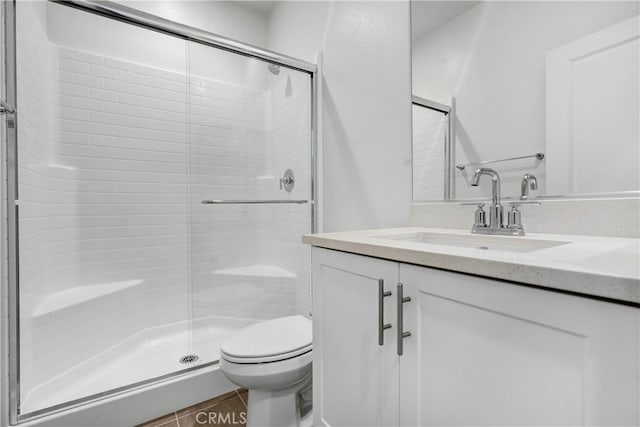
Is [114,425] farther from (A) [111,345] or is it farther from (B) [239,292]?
(B) [239,292]

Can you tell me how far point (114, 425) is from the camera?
1302 mm

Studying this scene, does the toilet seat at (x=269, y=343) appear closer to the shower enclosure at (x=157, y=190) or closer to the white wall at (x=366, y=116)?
the shower enclosure at (x=157, y=190)

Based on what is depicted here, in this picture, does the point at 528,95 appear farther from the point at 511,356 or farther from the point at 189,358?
the point at 189,358

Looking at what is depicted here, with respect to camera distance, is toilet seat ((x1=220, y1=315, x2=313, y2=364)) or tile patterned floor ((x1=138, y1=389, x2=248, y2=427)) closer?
toilet seat ((x1=220, y1=315, x2=313, y2=364))

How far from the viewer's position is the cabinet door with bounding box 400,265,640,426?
42cm

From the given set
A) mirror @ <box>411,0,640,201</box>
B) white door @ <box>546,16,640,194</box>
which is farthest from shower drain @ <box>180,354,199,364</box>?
white door @ <box>546,16,640,194</box>

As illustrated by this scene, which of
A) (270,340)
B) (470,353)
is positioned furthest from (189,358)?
(470,353)

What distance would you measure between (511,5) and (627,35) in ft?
1.20

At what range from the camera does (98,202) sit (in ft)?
6.35

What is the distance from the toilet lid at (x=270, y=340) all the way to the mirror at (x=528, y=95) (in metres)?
0.77

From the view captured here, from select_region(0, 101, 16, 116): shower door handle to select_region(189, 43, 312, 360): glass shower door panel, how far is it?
81 cm

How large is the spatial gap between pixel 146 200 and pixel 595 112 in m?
2.26

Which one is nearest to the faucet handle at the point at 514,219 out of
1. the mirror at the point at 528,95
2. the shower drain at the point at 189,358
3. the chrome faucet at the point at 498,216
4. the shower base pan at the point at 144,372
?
the chrome faucet at the point at 498,216

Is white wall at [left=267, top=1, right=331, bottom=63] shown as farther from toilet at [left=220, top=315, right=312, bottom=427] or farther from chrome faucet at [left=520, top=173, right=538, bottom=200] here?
toilet at [left=220, top=315, right=312, bottom=427]
